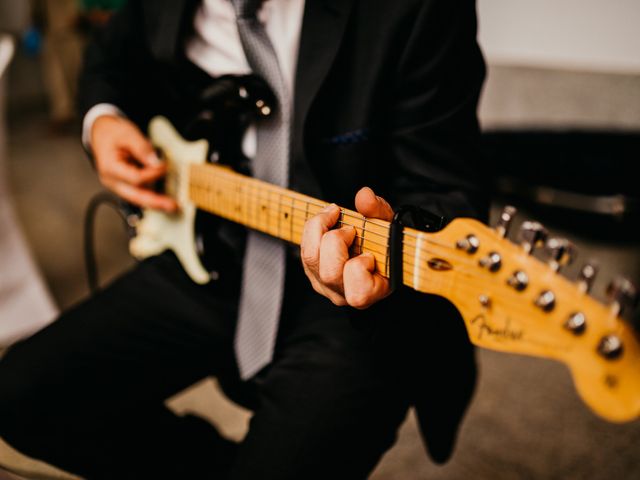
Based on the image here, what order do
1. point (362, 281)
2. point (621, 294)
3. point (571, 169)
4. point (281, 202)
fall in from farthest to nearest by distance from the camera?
1. point (571, 169)
2. point (281, 202)
3. point (362, 281)
4. point (621, 294)

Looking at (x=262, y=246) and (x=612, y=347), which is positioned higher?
(x=612, y=347)

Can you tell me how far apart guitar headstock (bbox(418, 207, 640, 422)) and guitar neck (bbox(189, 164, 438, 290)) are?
0.13 feet

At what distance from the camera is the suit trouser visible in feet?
2.06

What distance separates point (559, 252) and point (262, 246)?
1.52 ft

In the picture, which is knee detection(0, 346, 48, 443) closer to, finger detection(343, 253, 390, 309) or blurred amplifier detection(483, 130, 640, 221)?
finger detection(343, 253, 390, 309)

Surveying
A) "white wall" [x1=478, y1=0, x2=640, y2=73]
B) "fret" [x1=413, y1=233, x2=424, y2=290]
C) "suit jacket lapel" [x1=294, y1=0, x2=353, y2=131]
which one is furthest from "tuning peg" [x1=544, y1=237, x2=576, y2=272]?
"white wall" [x1=478, y1=0, x2=640, y2=73]

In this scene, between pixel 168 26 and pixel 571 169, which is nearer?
pixel 168 26

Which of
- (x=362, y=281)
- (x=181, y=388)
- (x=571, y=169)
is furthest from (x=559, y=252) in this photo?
(x=571, y=169)

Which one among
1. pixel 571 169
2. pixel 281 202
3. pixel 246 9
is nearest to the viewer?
pixel 281 202

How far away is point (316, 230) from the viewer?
460mm

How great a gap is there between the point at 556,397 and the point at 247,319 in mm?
978

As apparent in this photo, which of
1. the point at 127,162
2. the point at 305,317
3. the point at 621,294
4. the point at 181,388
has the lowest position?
the point at 181,388

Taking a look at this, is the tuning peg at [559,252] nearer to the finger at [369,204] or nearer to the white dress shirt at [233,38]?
the finger at [369,204]

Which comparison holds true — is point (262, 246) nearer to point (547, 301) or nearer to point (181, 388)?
point (181, 388)
